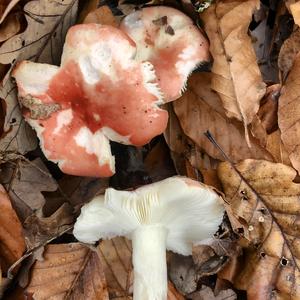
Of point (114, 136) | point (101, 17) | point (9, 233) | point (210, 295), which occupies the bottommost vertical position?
point (210, 295)

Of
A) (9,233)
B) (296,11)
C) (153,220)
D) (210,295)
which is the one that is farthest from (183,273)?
(296,11)

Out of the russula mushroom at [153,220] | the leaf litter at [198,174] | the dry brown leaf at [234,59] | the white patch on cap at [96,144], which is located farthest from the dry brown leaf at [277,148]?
the white patch on cap at [96,144]

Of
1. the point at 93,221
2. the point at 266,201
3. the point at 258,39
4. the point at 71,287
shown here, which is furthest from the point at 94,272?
the point at 258,39

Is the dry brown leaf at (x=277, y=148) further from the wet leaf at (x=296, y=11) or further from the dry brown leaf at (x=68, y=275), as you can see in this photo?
the dry brown leaf at (x=68, y=275)

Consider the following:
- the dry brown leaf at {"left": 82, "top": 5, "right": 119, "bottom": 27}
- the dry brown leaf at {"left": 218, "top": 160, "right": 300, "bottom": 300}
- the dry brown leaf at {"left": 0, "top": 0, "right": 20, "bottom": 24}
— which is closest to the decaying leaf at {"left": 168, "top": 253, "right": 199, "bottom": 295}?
the dry brown leaf at {"left": 218, "top": 160, "right": 300, "bottom": 300}

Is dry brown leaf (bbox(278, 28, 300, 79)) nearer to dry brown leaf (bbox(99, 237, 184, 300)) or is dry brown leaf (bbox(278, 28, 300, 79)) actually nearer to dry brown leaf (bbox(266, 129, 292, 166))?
dry brown leaf (bbox(266, 129, 292, 166))

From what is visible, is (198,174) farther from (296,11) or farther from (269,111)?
(296,11)
